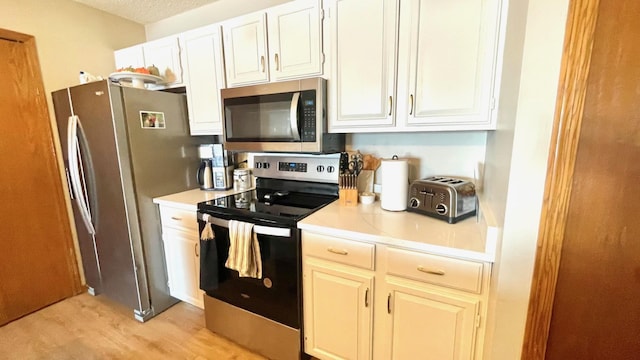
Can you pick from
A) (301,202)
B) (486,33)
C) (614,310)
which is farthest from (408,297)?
(486,33)

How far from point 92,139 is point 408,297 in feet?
7.32

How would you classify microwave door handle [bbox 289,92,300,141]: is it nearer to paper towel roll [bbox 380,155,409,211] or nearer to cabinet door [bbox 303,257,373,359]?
paper towel roll [bbox 380,155,409,211]

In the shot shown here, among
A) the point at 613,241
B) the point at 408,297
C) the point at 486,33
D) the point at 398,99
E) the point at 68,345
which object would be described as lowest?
the point at 68,345

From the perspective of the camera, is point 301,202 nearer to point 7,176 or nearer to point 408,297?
point 408,297

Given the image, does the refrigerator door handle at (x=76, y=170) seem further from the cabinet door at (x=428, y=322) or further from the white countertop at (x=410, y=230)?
the cabinet door at (x=428, y=322)

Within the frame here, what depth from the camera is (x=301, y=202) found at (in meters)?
1.77

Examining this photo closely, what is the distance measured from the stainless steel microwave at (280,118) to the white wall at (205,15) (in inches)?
31.4

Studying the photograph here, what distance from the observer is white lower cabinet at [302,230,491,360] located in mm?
1073

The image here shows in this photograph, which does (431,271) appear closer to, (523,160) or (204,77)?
(523,160)

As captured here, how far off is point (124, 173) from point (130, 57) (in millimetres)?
1179

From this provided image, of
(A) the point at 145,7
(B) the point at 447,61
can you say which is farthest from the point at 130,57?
(B) the point at 447,61

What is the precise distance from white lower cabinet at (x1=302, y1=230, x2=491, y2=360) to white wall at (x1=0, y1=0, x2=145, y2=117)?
2425 millimetres

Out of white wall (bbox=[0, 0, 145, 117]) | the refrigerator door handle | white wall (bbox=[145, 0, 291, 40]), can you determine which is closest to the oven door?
the refrigerator door handle

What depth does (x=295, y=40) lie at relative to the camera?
158 centimetres
